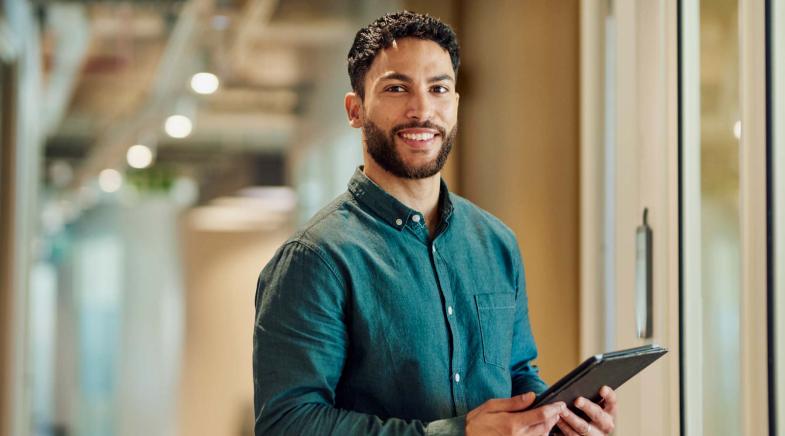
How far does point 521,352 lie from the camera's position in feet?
5.83

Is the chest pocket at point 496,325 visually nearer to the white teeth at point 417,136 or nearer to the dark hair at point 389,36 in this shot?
the white teeth at point 417,136

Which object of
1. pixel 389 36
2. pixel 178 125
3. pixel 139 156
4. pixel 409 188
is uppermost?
pixel 178 125

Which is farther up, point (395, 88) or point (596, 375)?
point (395, 88)

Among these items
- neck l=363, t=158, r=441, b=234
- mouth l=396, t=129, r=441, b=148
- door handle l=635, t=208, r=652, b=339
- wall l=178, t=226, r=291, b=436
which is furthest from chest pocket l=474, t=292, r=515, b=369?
wall l=178, t=226, r=291, b=436

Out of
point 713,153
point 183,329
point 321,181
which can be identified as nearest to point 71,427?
point 183,329

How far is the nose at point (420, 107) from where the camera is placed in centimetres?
158

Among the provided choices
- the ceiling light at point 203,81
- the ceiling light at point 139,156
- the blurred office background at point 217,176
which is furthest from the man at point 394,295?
the ceiling light at point 139,156

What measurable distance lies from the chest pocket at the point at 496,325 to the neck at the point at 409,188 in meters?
0.14

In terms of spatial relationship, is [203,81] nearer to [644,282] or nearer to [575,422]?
[644,282]

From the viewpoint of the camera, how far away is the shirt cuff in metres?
1.46

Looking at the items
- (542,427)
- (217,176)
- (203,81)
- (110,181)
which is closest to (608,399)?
(542,427)

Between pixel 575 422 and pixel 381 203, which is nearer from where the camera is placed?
pixel 575 422

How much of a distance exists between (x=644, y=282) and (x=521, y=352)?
34.5 inches

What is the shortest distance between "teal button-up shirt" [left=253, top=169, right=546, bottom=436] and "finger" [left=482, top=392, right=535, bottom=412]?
5 cm
